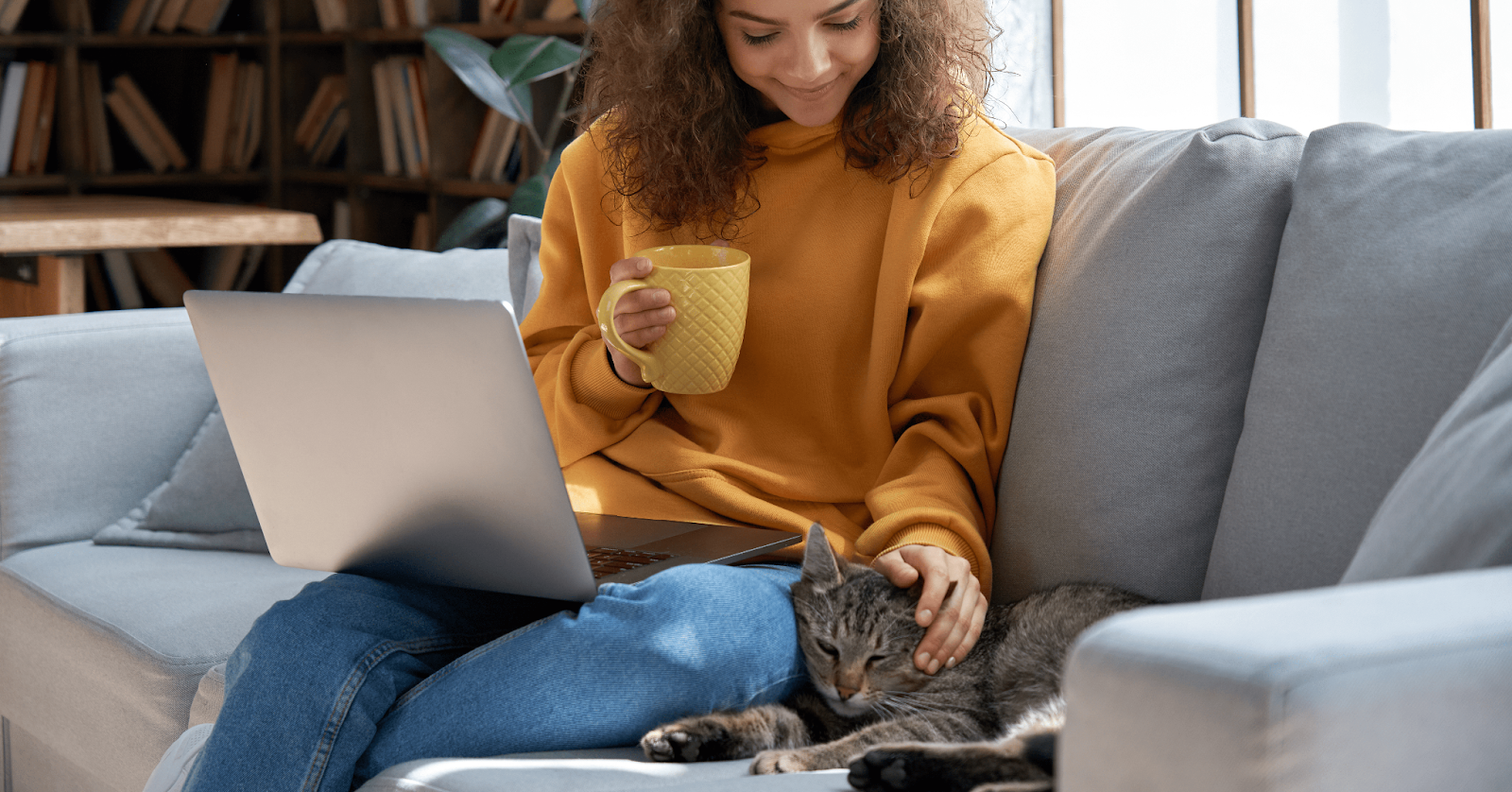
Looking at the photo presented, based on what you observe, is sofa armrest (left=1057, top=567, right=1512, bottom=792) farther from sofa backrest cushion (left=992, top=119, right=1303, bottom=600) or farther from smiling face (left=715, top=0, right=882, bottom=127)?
smiling face (left=715, top=0, right=882, bottom=127)

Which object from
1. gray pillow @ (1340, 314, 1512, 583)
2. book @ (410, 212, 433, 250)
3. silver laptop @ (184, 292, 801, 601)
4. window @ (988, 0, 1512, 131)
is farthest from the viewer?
book @ (410, 212, 433, 250)

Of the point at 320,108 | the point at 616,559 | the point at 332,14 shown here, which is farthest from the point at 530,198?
the point at 616,559

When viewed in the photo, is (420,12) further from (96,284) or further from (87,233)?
(96,284)

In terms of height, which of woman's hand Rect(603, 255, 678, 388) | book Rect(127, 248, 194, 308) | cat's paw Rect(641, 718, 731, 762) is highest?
woman's hand Rect(603, 255, 678, 388)

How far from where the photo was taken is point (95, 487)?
1.95 meters

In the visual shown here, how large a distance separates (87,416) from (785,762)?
1.39 meters

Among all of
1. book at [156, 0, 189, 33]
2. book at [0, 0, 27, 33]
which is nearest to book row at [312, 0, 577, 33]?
book at [156, 0, 189, 33]

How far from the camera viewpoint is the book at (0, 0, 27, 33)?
405cm

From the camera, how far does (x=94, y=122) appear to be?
4.38 metres

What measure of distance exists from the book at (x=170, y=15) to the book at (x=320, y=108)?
49 centimetres

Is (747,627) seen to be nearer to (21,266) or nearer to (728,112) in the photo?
(728,112)

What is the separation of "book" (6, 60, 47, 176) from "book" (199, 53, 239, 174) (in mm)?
517

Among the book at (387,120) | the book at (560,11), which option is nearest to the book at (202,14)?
the book at (387,120)

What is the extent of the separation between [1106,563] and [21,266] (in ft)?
10.5
